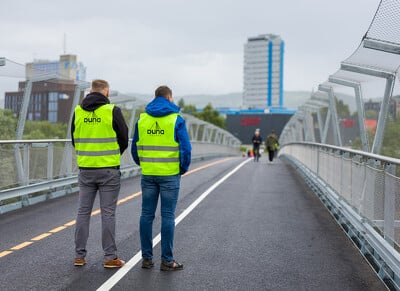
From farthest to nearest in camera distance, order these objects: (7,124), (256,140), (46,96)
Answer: (256,140) < (46,96) < (7,124)

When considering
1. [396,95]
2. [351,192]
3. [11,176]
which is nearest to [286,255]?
[351,192]

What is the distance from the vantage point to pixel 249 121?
444 feet

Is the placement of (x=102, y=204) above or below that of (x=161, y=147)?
below

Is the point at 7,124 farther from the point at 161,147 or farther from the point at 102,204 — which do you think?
the point at 161,147

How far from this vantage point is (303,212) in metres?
10.4

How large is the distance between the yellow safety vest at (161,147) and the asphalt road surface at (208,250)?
3.47 ft

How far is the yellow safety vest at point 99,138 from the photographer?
632 cm

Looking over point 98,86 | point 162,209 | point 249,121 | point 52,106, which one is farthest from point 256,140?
point 249,121

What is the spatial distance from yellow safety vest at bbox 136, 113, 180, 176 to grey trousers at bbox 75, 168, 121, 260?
0.44 metres

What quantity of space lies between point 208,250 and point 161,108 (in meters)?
1.97

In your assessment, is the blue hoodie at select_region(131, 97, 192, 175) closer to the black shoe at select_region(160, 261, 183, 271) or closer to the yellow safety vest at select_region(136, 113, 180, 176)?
the yellow safety vest at select_region(136, 113, 180, 176)

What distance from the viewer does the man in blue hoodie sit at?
6145 millimetres

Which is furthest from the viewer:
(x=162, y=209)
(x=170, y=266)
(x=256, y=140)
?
(x=256, y=140)

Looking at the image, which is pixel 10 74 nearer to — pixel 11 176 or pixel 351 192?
pixel 11 176
